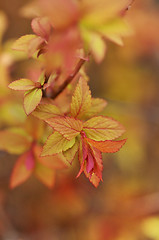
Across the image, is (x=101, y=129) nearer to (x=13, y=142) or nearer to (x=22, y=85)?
(x=22, y=85)

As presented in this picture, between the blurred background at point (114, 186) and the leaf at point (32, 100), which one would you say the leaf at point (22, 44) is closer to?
the leaf at point (32, 100)

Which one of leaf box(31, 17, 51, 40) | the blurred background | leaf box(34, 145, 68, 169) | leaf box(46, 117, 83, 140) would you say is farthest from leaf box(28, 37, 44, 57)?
the blurred background

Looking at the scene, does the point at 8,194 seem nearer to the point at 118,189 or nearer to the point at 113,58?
the point at 118,189

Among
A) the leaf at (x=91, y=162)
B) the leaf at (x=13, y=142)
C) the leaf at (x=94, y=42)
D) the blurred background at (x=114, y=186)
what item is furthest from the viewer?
the blurred background at (x=114, y=186)

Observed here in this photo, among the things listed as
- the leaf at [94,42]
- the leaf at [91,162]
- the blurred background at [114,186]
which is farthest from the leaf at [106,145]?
the blurred background at [114,186]

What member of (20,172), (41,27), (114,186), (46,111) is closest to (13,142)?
(20,172)
